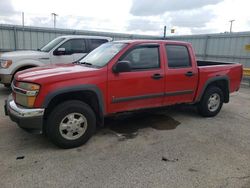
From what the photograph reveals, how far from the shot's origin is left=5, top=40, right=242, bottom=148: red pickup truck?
11.4ft

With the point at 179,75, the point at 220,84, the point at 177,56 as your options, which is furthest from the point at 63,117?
the point at 220,84

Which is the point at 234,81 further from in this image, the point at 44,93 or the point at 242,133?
the point at 44,93

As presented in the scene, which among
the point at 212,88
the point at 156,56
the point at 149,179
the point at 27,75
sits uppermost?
the point at 156,56

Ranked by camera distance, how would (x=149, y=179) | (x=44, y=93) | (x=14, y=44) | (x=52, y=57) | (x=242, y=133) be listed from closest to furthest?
1. (x=149, y=179)
2. (x=44, y=93)
3. (x=242, y=133)
4. (x=52, y=57)
5. (x=14, y=44)

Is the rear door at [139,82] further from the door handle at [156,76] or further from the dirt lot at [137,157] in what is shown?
the dirt lot at [137,157]

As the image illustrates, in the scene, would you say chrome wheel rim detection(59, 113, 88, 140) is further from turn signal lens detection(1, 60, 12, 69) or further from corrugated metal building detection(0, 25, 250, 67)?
corrugated metal building detection(0, 25, 250, 67)

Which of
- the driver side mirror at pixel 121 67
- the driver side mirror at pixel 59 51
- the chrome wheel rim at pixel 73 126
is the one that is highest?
the driver side mirror at pixel 59 51

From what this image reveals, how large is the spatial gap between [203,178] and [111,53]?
8.59 ft

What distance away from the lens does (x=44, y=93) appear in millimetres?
3422

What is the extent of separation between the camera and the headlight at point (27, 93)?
11.1ft

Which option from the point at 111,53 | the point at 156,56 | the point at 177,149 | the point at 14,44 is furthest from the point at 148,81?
the point at 14,44

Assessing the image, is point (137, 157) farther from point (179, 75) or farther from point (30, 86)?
point (179, 75)

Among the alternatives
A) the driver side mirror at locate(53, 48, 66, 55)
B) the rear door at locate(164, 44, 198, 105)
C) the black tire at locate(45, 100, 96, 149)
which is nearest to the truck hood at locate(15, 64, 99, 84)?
the black tire at locate(45, 100, 96, 149)

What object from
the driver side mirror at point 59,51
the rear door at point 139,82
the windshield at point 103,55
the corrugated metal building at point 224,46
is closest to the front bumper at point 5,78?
the driver side mirror at point 59,51
